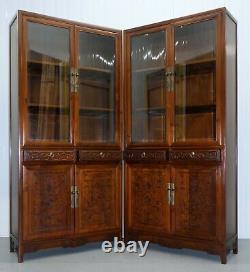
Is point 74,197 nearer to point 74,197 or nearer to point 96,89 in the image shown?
point 74,197

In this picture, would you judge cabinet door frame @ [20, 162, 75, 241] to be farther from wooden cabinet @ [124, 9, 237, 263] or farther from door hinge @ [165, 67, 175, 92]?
door hinge @ [165, 67, 175, 92]

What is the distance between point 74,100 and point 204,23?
131 centimetres

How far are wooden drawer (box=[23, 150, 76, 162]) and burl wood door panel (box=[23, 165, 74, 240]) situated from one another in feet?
0.20

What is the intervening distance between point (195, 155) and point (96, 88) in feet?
3.72

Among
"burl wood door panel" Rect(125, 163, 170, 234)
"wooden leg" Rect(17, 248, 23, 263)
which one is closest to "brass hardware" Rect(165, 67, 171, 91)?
"burl wood door panel" Rect(125, 163, 170, 234)

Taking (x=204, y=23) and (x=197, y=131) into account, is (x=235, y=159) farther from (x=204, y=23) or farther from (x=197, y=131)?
(x=204, y=23)

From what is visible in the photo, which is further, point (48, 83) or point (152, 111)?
point (152, 111)

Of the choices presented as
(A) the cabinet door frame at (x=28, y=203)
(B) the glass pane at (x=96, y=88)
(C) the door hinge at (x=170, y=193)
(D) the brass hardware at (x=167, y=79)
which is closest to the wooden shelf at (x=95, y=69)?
(B) the glass pane at (x=96, y=88)

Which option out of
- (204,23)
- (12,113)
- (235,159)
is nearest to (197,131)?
(235,159)

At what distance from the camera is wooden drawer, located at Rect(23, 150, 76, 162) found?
10.9 feet

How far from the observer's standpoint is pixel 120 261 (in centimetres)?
331

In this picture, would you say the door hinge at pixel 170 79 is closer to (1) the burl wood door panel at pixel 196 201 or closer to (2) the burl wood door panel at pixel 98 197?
(1) the burl wood door panel at pixel 196 201

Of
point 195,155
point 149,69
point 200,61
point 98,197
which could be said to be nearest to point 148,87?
point 149,69

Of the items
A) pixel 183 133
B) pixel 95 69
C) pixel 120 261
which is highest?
pixel 95 69
